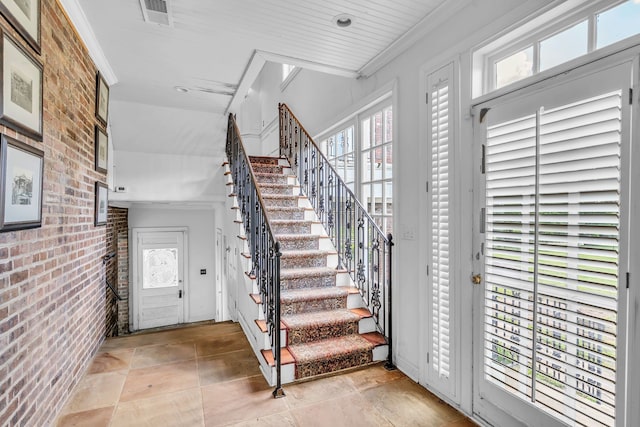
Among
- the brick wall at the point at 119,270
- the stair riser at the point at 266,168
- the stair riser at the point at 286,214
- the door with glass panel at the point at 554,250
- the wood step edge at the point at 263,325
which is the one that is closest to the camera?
the door with glass panel at the point at 554,250

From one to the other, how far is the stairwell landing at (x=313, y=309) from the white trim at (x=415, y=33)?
6.29 ft

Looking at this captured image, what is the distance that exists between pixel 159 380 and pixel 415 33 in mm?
3395

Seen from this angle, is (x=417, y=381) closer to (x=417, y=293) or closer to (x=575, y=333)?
(x=417, y=293)

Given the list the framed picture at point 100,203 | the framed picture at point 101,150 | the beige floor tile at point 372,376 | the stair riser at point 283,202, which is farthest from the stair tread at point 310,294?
the framed picture at point 101,150

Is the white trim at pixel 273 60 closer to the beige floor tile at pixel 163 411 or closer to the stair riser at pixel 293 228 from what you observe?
the stair riser at pixel 293 228

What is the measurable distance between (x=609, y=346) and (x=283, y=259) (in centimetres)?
266

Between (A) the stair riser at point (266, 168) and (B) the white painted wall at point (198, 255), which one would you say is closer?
(A) the stair riser at point (266, 168)

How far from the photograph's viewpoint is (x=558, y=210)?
5.40 feet

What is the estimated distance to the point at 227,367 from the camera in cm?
286

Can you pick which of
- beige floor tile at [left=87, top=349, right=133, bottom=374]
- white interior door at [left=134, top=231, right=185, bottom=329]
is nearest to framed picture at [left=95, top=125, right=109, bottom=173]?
beige floor tile at [left=87, top=349, right=133, bottom=374]

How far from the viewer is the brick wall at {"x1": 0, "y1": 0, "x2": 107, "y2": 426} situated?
62.2 inches

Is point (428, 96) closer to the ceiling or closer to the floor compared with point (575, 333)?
closer to the ceiling

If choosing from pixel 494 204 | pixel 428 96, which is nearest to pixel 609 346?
pixel 494 204

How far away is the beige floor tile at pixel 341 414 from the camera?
2.10 metres
